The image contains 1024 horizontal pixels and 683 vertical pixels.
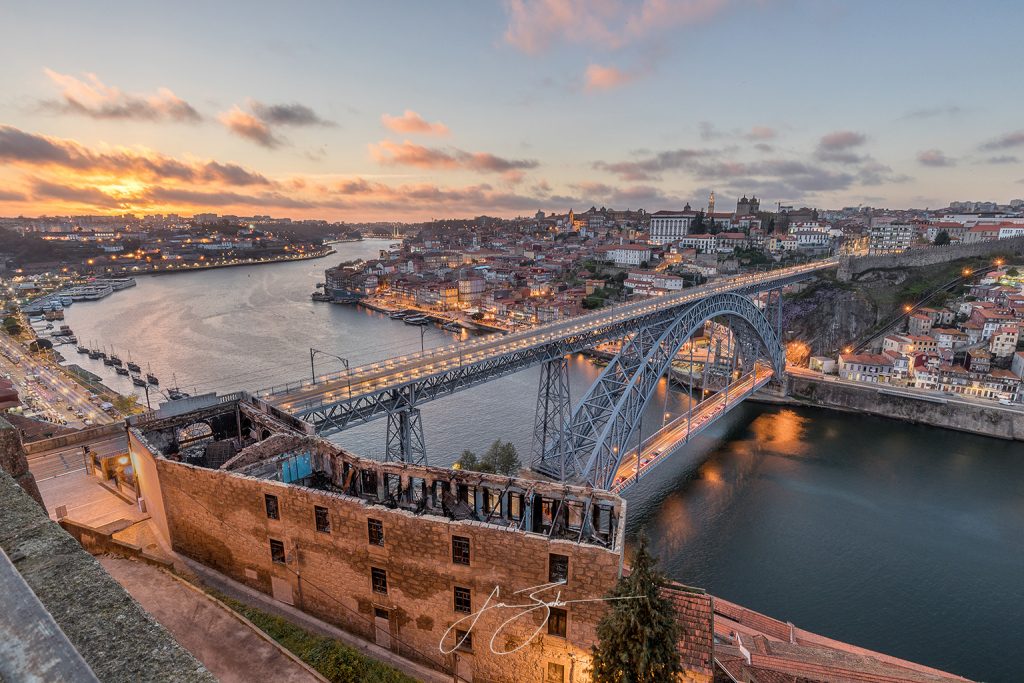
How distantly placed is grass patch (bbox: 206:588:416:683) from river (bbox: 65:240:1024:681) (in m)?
15.1

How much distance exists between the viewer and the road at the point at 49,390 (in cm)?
3139

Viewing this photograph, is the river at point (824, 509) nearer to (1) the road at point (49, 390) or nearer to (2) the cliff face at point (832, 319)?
(1) the road at point (49, 390)

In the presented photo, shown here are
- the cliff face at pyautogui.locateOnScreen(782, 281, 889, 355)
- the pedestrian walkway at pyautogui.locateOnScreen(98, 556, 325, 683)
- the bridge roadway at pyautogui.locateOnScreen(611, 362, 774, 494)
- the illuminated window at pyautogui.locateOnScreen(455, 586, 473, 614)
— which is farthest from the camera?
the cliff face at pyautogui.locateOnScreen(782, 281, 889, 355)

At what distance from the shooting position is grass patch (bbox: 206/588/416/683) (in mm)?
9273

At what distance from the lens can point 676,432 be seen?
29891mm

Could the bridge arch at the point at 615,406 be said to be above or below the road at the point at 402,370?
below

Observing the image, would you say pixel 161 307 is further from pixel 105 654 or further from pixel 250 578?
pixel 105 654

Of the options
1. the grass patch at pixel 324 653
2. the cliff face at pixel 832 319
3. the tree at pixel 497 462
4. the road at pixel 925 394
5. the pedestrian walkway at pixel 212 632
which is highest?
the pedestrian walkway at pixel 212 632

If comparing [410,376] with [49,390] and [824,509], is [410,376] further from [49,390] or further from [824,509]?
[49,390]

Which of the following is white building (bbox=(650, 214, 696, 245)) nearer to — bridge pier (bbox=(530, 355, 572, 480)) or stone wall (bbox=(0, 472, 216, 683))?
bridge pier (bbox=(530, 355, 572, 480))

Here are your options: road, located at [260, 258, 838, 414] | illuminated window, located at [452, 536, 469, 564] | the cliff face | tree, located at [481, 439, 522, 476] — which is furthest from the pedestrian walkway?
the cliff face

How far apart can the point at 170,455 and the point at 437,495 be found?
25.5 ft

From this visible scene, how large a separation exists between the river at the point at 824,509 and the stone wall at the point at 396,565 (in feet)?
44.8
